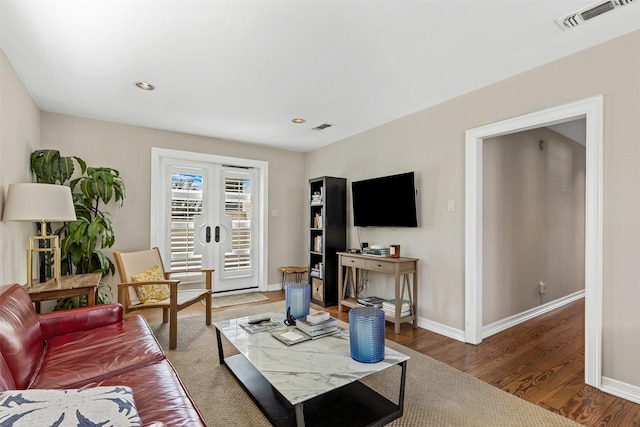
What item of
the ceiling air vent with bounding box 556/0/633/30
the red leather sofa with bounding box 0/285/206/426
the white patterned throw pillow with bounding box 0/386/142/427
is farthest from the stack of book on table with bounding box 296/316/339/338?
the ceiling air vent with bounding box 556/0/633/30

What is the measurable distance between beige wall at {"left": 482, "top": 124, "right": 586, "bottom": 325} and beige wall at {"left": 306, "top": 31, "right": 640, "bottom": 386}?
0.33m

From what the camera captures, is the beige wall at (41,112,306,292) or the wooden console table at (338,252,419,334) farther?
the beige wall at (41,112,306,292)

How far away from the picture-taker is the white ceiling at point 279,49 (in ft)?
6.25

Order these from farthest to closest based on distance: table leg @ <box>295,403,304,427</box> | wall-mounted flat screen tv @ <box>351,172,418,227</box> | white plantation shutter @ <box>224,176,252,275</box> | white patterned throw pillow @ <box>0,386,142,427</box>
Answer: white plantation shutter @ <box>224,176,252,275</box> → wall-mounted flat screen tv @ <box>351,172,418,227</box> → table leg @ <box>295,403,304,427</box> → white patterned throw pillow @ <box>0,386,142,427</box>

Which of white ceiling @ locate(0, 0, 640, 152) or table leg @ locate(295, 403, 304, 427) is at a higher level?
white ceiling @ locate(0, 0, 640, 152)

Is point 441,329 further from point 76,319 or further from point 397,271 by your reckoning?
point 76,319

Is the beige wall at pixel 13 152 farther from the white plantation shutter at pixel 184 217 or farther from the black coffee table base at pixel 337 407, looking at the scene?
the black coffee table base at pixel 337 407

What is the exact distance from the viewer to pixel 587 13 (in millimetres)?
1933

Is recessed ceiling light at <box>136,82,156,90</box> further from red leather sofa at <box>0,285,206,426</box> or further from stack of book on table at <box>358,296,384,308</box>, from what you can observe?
stack of book on table at <box>358,296,384,308</box>

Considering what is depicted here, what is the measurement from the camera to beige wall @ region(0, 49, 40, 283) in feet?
7.86

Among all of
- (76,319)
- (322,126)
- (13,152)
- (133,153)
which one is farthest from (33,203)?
(322,126)

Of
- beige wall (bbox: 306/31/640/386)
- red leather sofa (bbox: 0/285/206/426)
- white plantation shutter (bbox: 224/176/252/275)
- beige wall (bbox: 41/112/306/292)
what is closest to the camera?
red leather sofa (bbox: 0/285/206/426)

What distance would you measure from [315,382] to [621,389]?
212cm

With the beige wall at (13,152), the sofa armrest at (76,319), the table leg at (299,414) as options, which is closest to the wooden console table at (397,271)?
the table leg at (299,414)
